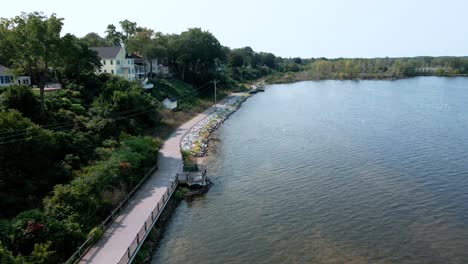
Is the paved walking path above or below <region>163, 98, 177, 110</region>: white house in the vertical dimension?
below

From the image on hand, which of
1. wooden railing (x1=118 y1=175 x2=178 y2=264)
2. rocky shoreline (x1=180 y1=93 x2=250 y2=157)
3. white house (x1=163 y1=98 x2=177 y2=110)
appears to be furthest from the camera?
white house (x1=163 y1=98 x2=177 y2=110)

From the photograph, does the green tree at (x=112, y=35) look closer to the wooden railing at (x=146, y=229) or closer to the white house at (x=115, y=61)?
the white house at (x=115, y=61)

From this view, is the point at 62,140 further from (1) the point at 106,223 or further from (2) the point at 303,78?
(2) the point at 303,78

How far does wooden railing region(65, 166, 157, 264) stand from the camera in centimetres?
2191

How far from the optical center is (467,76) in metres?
184

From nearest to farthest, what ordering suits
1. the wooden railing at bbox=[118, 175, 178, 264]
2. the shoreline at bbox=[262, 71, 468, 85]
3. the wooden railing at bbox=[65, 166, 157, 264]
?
the wooden railing at bbox=[65, 166, 157, 264] < the wooden railing at bbox=[118, 175, 178, 264] < the shoreline at bbox=[262, 71, 468, 85]

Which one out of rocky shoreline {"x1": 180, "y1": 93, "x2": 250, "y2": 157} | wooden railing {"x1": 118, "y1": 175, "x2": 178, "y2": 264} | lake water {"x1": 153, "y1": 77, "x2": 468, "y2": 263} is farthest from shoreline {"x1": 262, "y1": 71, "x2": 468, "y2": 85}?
wooden railing {"x1": 118, "y1": 175, "x2": 178, "y2": 264}

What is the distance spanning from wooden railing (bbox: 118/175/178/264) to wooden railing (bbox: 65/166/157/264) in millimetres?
2361

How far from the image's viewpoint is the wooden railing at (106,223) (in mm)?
21906

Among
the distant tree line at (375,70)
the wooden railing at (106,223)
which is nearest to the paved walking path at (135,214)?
the wooden railing at (106,223)

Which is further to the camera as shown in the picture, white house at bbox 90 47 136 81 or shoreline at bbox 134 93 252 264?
white house at bbox 90 47 136 81

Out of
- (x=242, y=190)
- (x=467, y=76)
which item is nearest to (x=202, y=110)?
(x=242, y=190)

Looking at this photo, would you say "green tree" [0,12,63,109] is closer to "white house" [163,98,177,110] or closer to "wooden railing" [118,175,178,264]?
"wooden railing" [118,175,178,264]

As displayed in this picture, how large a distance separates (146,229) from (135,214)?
2.53m
